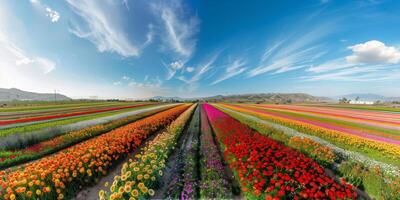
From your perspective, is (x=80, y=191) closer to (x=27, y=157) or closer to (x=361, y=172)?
(x=27, y=157)

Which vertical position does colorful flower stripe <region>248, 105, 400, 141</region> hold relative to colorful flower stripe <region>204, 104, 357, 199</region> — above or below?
below

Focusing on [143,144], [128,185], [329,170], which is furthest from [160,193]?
[329,170]

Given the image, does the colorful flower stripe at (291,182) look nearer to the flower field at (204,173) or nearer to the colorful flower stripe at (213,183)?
the flower field at (204,173)

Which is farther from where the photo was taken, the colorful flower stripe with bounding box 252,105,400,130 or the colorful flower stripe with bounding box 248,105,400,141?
the colorful flower stripe with bounding box 252,105,400,130

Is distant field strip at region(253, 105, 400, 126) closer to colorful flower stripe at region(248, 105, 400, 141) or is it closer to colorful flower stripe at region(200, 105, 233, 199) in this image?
colorful flower stripe at region(248, 105, 400, 141)

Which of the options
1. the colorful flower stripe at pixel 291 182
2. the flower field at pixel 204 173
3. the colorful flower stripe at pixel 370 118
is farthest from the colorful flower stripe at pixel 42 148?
the colorful flower stripe at pixel 370 118

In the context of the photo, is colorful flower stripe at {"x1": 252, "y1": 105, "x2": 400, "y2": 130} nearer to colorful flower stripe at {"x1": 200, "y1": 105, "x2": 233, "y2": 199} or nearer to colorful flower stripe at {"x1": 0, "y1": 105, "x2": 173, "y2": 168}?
colorful flower stripe at {"x1": 200, "y1": 105, "x2": 233, "y2": 199}

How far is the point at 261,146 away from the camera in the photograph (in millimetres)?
5320

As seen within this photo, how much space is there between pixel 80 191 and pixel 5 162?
496 cm

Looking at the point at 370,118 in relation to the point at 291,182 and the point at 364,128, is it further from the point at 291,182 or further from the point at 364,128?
the point at 291,182

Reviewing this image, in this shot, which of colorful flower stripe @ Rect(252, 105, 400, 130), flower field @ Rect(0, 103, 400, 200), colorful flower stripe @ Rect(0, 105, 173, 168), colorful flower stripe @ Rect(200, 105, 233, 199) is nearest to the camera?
flower field @ Rect(0, 103, 400, 200)

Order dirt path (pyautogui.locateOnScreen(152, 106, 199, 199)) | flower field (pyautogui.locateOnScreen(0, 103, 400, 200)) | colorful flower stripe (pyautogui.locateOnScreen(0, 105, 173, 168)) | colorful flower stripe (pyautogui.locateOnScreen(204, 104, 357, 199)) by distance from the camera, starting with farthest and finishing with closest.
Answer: colorful flower stripe (pyautogui.locateOnScreen(0, 105, 173, 168))
dirt path (pyautogui.locateOnScreen(152, 106, 199, 199))
flower field (pyautogui.locateOnScreen(0, 103, 400, 200))
colorful flower stripe (pyautogui.locateOnScreen(204, 104, 357, 199))

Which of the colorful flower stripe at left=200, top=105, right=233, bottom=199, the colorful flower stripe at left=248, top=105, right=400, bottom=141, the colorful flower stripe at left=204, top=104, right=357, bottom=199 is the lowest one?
the colorful flower stripe at left=200, top=105, right=233, bottom=199

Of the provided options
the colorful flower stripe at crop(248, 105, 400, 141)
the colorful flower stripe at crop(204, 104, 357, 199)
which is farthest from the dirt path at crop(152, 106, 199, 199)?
the colorful flower stripe at crop(248, 105, 400, 141)
